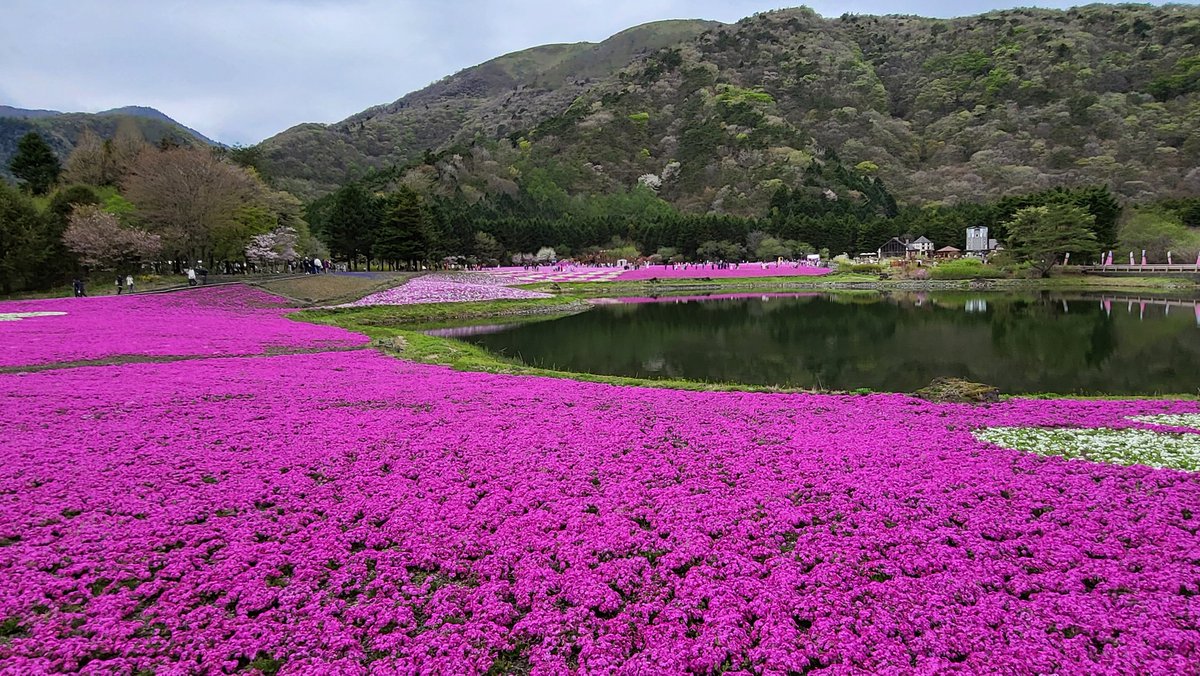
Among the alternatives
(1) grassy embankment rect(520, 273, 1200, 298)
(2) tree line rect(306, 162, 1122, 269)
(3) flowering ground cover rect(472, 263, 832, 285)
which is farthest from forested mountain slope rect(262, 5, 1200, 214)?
(1) grassy embankment rect(520, 273, 1200, 298)

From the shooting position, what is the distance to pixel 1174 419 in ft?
36.6

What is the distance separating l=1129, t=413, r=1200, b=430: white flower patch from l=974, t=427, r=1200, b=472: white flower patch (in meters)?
1.01

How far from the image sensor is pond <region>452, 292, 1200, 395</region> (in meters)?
19.0

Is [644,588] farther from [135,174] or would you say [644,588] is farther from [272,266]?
[272,266]

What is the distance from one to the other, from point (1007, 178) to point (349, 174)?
164528 mm

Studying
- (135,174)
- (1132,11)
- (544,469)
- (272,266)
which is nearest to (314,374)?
(544,469)

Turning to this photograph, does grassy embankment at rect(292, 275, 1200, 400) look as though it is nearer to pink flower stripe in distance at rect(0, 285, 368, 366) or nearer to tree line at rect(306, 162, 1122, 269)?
pink flower stripe in distance at rect(0, 285, 368, 366)

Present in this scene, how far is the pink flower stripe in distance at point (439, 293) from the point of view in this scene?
1645 inches

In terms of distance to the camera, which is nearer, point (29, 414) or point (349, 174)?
point (29, 414)

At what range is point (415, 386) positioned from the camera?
49.4ft

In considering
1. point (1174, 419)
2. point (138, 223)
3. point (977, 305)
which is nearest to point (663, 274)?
point (977, 305)

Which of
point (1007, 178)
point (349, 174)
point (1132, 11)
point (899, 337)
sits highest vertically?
point (1132, 11)

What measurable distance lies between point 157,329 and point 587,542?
25.2m

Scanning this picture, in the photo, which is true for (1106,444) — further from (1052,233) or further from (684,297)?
(1052,233)
